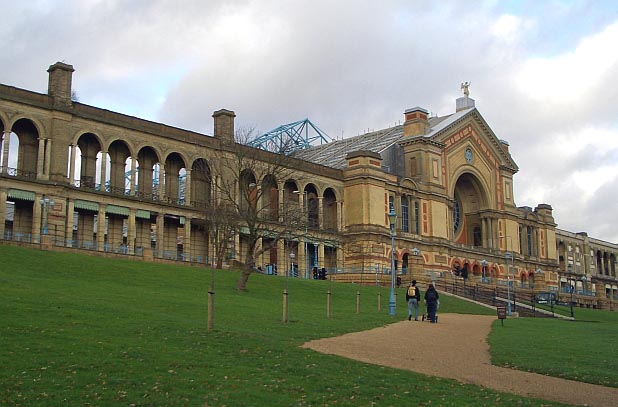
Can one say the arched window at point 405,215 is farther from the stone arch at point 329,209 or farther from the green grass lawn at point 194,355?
the green grass lawn at point 194,355

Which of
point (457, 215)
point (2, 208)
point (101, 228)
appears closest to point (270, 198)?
point (101, 228)

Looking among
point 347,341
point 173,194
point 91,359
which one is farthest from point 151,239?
point 91,359

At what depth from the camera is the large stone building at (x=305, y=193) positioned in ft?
189

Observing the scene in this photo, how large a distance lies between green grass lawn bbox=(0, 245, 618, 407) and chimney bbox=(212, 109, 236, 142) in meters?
36.3

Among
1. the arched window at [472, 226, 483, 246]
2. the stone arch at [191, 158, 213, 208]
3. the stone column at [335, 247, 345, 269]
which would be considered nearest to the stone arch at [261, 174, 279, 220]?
the stone arch at [191, 158, 213, 208]

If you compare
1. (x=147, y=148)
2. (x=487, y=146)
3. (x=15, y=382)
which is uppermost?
(x=487, y=146)

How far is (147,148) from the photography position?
65.9 meters

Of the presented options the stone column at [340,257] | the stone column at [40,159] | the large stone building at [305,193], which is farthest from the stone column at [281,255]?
the stone column at [40,159]

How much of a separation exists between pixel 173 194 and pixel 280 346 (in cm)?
4958

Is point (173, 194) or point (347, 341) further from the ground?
point (173, 194)

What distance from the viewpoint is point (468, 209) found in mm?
97438

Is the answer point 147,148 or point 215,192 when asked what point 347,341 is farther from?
point 147,148

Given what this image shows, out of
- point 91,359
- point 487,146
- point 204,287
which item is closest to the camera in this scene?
point 91,359

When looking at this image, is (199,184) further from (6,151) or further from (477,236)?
(477,236)
